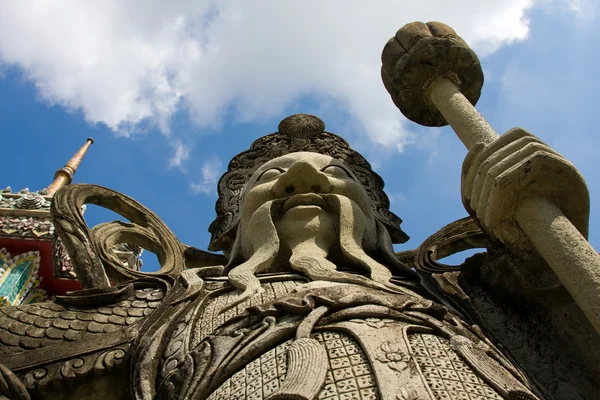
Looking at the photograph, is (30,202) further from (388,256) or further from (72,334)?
(388,256)

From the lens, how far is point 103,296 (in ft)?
9.63

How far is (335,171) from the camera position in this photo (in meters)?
4.07

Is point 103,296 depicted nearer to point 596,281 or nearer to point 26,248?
point 596,281

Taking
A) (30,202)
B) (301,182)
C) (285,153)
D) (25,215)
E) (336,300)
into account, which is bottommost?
(336,300)

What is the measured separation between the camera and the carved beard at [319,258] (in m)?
2.88

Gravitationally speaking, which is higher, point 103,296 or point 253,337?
point 103,296

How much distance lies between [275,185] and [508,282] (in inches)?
62.1

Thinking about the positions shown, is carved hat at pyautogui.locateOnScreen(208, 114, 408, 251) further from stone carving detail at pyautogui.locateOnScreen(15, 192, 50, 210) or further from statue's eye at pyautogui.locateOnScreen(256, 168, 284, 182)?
stone carving detail at pyautogui.locateOnScreen(15, 192, 50, 210)

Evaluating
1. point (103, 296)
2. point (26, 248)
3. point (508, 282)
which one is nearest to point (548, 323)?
point (508, 282)

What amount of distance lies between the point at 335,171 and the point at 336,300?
1.86m

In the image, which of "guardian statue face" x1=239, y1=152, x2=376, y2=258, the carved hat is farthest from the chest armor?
the carved hat

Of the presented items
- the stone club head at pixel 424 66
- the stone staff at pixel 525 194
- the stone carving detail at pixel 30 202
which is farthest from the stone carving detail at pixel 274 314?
the stone carving detail at pixel 30 202

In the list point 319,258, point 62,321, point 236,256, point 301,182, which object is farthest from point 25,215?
point 319,258

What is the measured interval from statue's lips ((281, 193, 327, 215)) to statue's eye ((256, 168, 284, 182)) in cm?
42
